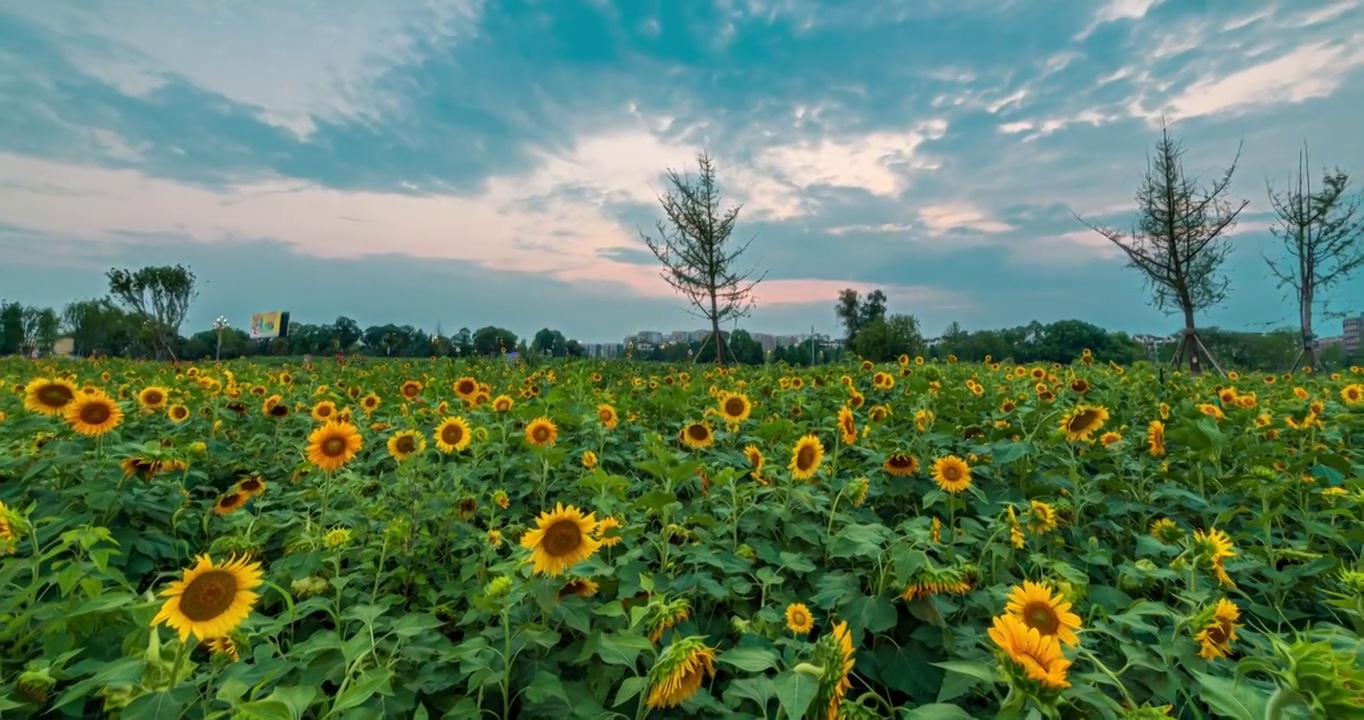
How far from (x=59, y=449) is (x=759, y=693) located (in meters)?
2.61

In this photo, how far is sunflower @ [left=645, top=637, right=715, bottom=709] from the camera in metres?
1.14

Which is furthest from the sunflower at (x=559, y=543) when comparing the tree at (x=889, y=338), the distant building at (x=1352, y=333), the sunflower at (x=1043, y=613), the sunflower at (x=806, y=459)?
the tree at (x=889, y=338)

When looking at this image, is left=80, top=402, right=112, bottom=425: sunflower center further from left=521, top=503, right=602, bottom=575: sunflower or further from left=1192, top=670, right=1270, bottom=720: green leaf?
left=1192, top=670, right=1270, bottom=720: green leaf

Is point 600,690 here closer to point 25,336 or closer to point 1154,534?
point 1154,534

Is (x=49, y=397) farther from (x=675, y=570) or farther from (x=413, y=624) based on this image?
(x=675, y=570)

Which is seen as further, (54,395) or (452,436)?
(452,436)

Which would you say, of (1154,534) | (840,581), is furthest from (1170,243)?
(840,581)

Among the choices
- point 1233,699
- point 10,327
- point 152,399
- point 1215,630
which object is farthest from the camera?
point 10,327

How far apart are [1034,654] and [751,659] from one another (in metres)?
0.45

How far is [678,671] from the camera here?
114cm

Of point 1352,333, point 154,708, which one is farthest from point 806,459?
point 1352,333

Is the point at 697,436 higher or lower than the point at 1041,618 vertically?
higher

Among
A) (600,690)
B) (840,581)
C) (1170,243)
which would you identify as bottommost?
(600,690)

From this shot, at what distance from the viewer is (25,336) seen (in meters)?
44.2
